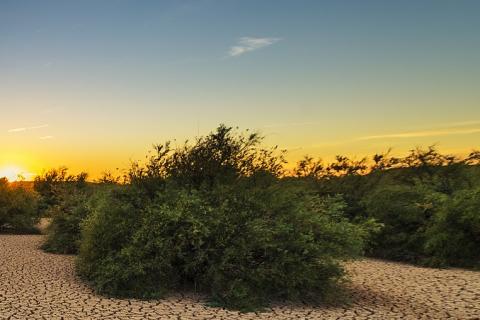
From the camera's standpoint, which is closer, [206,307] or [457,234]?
[206,307]

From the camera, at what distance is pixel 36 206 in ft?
80.4

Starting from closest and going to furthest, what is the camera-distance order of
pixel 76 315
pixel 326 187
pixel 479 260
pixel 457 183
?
pixel 76 315
pixel 479 260
pixel 457 183
pixel 326 187

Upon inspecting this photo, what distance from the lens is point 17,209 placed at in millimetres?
23688

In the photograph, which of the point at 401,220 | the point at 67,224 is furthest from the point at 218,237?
the point at 401,220

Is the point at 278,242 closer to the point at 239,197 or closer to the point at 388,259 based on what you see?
the point at 239,197

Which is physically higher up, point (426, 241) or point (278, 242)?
point (278, 242)

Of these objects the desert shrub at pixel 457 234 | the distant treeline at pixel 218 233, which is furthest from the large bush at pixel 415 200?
the distant treeline at pixel 218 233

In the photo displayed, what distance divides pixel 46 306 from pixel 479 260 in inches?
507

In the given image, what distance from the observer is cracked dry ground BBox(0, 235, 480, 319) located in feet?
31.0

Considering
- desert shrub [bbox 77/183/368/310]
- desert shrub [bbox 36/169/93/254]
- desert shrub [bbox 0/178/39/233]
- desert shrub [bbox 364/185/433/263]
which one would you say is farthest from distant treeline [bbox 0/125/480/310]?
desert shrub [bbox 0/178/39/233]

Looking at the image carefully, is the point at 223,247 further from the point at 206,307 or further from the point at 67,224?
the point at 67,224

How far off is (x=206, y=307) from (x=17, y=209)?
54.1ft

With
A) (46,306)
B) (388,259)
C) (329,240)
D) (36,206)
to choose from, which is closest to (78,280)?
(46,306)

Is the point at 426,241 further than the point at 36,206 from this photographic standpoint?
No
